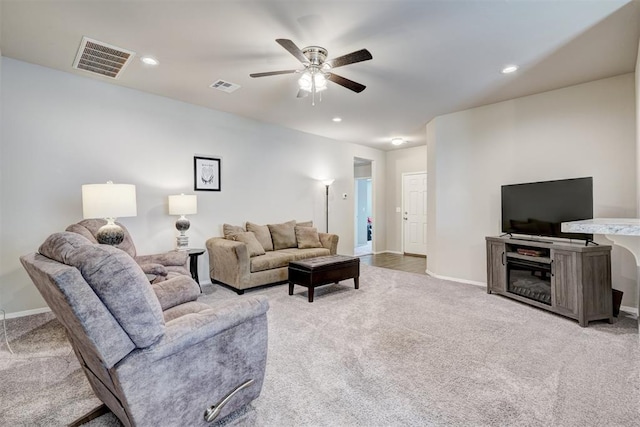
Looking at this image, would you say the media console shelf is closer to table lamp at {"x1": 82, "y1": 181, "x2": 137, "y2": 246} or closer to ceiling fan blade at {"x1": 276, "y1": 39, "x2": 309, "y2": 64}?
ceiling fan blade at {"x1": 276, "y1": 39, "x2": 309, "y2": 64}

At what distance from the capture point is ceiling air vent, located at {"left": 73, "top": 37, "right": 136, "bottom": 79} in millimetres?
2775

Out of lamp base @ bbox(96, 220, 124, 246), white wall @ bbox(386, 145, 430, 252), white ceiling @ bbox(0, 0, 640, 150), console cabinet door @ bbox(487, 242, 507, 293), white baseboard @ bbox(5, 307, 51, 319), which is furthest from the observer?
white wall @ bbox(386, 145, 430, 252)

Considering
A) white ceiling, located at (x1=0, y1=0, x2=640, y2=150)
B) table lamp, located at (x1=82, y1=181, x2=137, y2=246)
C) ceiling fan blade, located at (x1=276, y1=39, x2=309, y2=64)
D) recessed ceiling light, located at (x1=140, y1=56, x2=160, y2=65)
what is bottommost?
table lamp, located at (x1=82, y1=181, x2=137, y2=246)

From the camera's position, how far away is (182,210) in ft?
13.0

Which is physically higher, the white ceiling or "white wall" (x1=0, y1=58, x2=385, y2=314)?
the white ceiling

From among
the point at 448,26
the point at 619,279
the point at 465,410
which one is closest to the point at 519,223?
the point at 619,279

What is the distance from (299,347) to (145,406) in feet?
4.59

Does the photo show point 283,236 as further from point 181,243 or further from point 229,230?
point 181,243

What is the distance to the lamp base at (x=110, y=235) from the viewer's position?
9.44 feet

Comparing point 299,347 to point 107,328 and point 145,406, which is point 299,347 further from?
point 107,328

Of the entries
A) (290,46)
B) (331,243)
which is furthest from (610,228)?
(331,243)

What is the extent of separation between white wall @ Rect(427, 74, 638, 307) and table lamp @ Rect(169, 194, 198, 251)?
12.5ft

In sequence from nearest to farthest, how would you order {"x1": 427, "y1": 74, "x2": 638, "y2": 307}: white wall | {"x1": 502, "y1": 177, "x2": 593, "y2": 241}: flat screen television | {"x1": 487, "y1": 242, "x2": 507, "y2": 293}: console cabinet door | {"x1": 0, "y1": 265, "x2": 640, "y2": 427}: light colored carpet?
{"x1": 0, "y1": 265, "x2": 640, "y2": 427}: light colored carpet
{"x1": 502, "y1": 177, "x2": 593, "y2": 241}: flat screen television
{"x1": 427, "y1": 74, "x2": 638, "y2": 307}: white wall
{"x1": 487, "y1": 242, "x2": 507, "y2": 293}: console cabinet door

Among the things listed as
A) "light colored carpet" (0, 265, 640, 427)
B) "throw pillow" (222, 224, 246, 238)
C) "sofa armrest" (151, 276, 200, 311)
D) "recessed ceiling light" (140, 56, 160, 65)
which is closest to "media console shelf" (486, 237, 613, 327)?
"light colored carpet" (0, 265, 640, 427)
